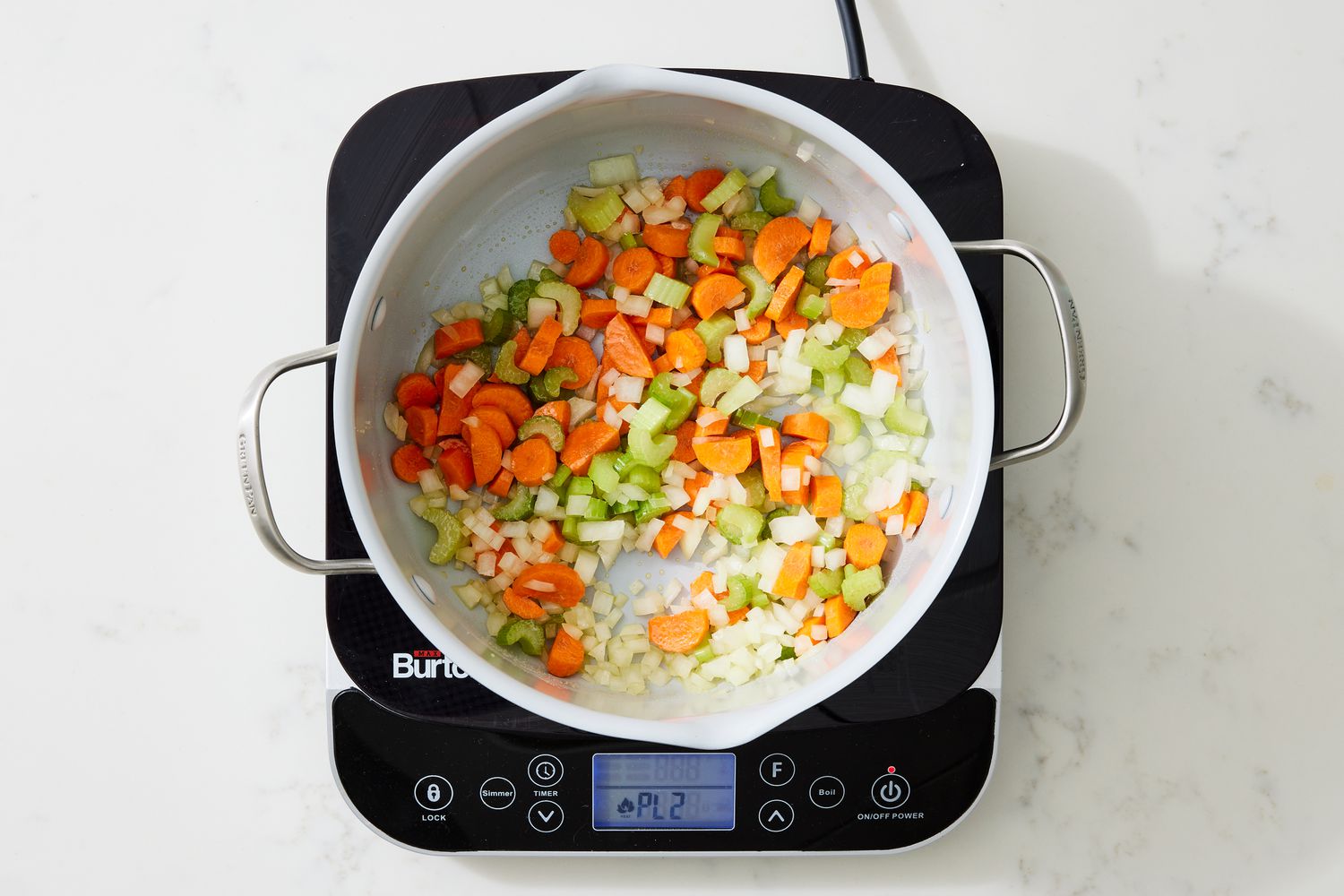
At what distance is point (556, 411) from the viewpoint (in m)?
1.00

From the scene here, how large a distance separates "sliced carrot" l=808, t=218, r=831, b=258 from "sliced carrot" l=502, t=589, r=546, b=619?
0.46 metres

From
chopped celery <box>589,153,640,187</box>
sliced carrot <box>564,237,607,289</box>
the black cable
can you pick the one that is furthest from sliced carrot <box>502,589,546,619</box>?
the black cable

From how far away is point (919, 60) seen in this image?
108 cm

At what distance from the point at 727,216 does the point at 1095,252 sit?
407 millimetres

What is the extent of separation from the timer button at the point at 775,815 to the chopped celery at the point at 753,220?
0.58m

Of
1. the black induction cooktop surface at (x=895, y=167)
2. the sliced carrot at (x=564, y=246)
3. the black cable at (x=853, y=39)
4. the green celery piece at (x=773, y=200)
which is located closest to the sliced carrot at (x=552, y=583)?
the black induction cooktop surface at (x=895, y=167)

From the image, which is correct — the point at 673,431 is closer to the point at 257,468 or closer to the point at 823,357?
the point at 823,357

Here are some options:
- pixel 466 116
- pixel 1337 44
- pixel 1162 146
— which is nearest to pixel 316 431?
pixel 466 116

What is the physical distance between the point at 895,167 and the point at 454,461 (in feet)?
1.73

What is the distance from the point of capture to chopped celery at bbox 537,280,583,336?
1.00 metres

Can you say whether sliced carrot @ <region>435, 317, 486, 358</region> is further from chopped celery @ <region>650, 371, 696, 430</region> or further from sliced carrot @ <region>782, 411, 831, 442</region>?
sliced carrot @ <region>782, 411, 831, 442</region>

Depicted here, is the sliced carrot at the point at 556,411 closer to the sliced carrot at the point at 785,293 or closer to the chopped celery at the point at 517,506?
the chopped celery at the point at 517,506

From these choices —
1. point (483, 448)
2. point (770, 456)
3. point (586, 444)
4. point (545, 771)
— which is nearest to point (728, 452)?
point (770, 456)

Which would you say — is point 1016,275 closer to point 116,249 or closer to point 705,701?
point 705,701
